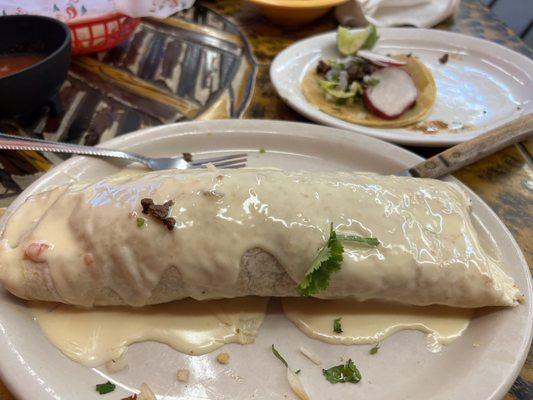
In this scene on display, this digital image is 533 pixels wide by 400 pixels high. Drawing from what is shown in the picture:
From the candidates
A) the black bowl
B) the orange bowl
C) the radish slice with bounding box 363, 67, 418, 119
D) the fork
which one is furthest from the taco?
the black bowl

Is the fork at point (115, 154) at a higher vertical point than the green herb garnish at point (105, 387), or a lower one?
higher

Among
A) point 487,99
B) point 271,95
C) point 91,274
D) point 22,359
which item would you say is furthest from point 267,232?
point 487,99

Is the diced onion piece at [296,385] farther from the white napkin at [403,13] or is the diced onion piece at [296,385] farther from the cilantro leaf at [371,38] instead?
the white napkin at [403,13]

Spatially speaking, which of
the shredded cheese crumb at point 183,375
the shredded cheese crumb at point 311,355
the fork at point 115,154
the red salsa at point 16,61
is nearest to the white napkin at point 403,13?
the fork at point 115,154

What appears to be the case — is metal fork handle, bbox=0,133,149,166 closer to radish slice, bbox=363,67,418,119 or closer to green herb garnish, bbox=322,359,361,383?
green herb garnish, bbox=322,359,361,383

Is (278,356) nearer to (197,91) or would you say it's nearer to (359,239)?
(359,239)

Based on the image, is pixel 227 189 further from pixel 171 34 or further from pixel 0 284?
pixel 171 34
